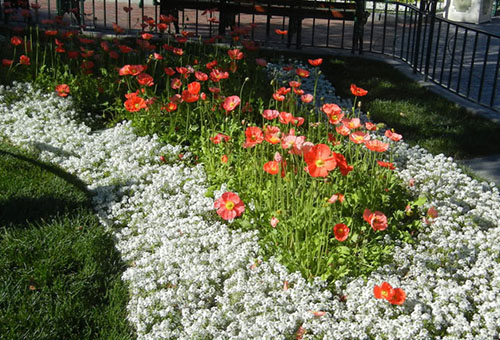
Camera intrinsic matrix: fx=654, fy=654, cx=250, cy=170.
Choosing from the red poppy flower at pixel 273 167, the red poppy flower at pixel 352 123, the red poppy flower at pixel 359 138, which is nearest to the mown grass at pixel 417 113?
the red poppy flower at pixel 352 123

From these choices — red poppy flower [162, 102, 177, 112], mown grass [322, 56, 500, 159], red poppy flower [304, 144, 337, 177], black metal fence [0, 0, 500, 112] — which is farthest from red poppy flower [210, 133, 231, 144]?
black metal fence [0, 0, 500, 112]

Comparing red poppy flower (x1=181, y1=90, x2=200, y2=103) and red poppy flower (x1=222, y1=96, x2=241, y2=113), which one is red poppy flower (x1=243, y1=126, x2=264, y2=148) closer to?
red poppy flower (x1=222, y1=96, x2=241, y2=113)

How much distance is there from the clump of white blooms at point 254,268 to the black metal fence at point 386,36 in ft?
7.94

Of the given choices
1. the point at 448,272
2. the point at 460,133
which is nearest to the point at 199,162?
the point at 448,272

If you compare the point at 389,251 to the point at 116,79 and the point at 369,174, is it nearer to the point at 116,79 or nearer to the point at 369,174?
the point at 369,174

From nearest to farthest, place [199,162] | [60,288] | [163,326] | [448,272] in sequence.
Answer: [163,326] < [60,288] < [448,272] < [199,162]

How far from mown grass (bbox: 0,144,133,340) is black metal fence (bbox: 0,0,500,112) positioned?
126 inches

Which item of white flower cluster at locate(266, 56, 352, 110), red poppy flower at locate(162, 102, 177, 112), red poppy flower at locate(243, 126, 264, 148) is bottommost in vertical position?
white flower cluster at locate(266, 56, 352, 110)

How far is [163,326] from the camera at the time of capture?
3.13m

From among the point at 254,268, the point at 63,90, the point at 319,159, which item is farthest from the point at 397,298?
the point at 63,90

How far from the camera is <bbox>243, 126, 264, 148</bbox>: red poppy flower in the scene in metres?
3.65

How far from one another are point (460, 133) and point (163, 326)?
380 cm

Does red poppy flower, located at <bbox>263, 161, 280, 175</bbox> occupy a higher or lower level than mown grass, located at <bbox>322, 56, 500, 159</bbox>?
higher

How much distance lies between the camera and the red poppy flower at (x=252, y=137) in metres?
3.65
